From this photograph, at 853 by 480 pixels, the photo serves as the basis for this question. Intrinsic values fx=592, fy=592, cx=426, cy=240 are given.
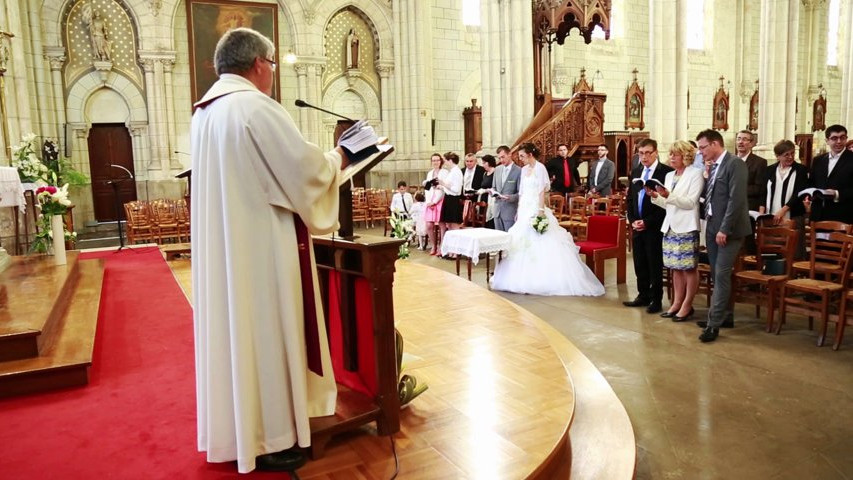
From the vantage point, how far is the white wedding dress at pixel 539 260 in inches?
281

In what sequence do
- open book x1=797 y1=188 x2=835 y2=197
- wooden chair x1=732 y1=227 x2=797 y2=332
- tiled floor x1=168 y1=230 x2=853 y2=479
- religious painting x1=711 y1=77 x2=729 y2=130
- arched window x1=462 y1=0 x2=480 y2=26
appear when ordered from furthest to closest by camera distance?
religious painting x1=711 y1=77 x2=729 y2=130 < arched window x1=462 y1=0 x2=480 y2=26 < open book x1=797 y1=188 x2=835 y2=197 < wooden chair x1=732 y1=227 x2=797 y2=332 < tiled floor x1=168 y1=230 x2=853 y2=479

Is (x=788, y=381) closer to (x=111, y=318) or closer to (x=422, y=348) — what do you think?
(x=422, y=348)

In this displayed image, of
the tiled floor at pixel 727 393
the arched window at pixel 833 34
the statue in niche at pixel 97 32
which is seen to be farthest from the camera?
the arched window at pixel 833 34

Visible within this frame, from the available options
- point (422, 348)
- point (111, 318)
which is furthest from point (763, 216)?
point (111, 318)

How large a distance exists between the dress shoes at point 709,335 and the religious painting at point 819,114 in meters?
24.0

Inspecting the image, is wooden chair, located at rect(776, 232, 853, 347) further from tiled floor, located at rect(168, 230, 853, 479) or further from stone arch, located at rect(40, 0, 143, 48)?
stone arch, located at rect(40, 0, 143, 48)

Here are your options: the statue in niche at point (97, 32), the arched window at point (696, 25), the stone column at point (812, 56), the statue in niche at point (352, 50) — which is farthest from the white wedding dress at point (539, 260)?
the stone column at point (812, 56)

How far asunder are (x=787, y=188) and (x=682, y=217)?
1829mm

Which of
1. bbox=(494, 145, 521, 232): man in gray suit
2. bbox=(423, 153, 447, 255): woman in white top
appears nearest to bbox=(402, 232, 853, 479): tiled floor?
bbox=(494, 145, 521, 232): man in gray suit

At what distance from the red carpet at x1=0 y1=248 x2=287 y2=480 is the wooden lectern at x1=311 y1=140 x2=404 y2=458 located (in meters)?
0.45

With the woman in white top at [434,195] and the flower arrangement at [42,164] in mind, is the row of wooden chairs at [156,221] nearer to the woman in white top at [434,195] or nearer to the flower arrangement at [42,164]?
the flower arrangement at [42,164]

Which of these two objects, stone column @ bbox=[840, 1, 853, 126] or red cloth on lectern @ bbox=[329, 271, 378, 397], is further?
stone column @ bbox=[840, 1, 853, 126]

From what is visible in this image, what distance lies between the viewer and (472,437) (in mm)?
2682

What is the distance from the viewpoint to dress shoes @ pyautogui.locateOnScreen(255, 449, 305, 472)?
2271 millimetres
